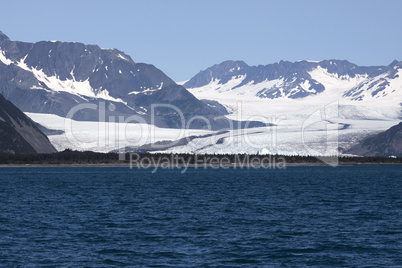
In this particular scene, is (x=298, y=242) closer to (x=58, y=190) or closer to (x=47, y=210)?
(x=47, y=210)

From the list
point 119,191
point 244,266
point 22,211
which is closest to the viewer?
point 244,266

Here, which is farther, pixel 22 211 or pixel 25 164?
pixel 25 164

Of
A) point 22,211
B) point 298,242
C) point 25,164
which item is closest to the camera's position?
point 298,242

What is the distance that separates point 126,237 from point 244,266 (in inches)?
479

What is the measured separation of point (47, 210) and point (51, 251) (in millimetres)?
23783

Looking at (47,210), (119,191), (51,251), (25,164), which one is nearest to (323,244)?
(51,251)

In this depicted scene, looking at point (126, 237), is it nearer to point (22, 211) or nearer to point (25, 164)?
point (22, 211)

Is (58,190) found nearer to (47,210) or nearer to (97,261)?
(47,210)

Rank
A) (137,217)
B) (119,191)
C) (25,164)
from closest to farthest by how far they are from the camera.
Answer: (137,217) → (119,191) → (25,164)

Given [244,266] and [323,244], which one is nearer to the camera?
[244,266]

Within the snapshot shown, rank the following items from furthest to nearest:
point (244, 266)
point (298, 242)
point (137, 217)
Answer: point (137, 217)
point (298, 242)
point (244, 266)

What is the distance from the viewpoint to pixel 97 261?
39844 mm

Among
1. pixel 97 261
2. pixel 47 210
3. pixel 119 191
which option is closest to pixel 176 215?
pixel 47 210

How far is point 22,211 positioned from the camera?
2559 inches
